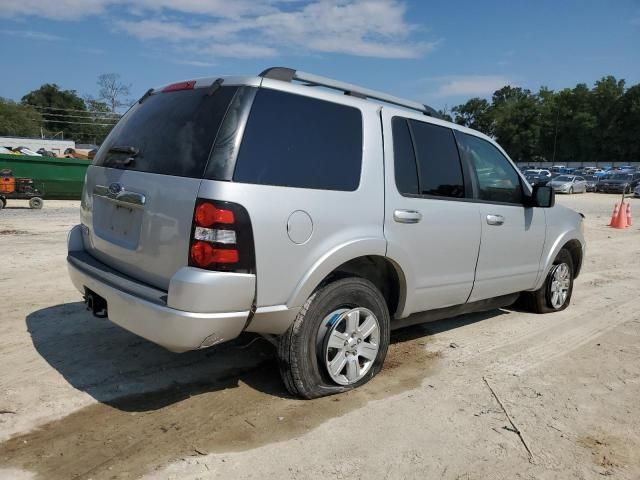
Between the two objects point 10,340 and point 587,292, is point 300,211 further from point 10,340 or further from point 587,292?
point 587,292

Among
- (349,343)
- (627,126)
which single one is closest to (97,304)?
(349,343)

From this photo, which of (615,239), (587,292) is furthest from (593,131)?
(587,292)

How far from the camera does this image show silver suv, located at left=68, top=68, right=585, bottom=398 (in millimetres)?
2898

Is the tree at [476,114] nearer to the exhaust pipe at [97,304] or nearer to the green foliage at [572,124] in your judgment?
the green foliage at [572,124]

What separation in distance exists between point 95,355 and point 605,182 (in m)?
43.2

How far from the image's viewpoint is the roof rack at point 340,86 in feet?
10.9

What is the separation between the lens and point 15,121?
8350 centimetres

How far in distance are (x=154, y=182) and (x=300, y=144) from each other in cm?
89

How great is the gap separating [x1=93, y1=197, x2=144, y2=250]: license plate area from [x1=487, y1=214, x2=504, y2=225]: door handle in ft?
9.18

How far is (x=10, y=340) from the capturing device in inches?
171

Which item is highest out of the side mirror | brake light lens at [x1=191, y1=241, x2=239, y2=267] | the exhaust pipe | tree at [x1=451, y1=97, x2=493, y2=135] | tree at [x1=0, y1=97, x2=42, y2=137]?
tree at [x1=451, y1=97, x2=493, y2=135]

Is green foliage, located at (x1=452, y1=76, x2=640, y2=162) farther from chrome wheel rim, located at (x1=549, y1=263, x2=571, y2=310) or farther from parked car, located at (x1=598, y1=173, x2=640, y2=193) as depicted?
chrome wheel rim, located at (x1=549, y1=263, x2=571, y2=310)

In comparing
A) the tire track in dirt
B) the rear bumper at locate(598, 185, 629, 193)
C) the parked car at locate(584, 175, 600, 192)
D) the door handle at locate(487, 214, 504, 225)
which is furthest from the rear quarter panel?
the parked car at locate(584, 175, 600, 192)

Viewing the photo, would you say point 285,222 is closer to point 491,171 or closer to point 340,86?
point 340,86
